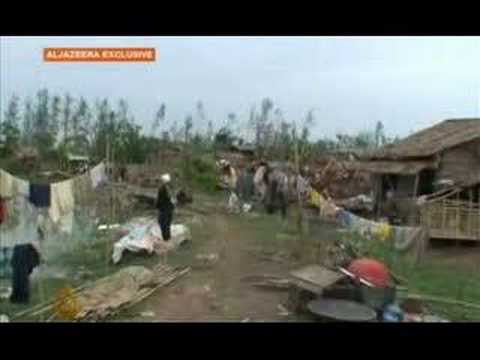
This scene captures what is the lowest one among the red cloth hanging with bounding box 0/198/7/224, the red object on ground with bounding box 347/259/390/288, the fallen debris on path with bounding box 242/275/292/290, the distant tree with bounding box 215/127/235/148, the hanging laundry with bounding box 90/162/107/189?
the fallen debris on path with bounding box 242/275/292/290

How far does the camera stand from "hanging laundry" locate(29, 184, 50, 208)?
352 cm

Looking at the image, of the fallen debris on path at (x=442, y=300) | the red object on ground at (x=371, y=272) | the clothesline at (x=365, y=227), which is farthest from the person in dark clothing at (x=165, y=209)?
the fallen debris on path at (x=442, y=300)

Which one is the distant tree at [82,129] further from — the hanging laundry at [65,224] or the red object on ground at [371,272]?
the red object on ground at [371,272]

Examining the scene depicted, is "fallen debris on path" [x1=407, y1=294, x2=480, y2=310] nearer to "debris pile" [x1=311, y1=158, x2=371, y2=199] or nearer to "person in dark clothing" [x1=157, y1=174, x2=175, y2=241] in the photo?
"debris pile" [x1=311, y1=158, x2=371, y2=199]

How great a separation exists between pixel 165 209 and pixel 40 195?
64 cm

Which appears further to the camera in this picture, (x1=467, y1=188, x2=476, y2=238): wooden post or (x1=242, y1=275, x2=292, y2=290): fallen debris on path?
(x1=467, y1=188, x2=476, y2=238): wooden post

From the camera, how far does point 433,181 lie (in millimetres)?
3906

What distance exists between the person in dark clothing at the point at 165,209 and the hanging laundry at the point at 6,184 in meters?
0.74

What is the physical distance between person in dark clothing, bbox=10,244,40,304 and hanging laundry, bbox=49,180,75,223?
213mm

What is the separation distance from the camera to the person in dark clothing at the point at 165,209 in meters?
3.67

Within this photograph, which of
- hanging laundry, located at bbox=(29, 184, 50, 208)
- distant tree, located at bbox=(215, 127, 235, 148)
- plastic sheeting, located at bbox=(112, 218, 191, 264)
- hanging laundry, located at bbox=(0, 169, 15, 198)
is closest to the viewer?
hanging laundry, located at bbox=(0, 169, 15, 198)

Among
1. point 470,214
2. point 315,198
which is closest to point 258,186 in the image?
point 315,198

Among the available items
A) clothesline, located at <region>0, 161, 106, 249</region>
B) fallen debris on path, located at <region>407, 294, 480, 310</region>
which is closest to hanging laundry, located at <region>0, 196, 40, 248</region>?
clothesline, located at <region>0, 161, 106, 249</region>
